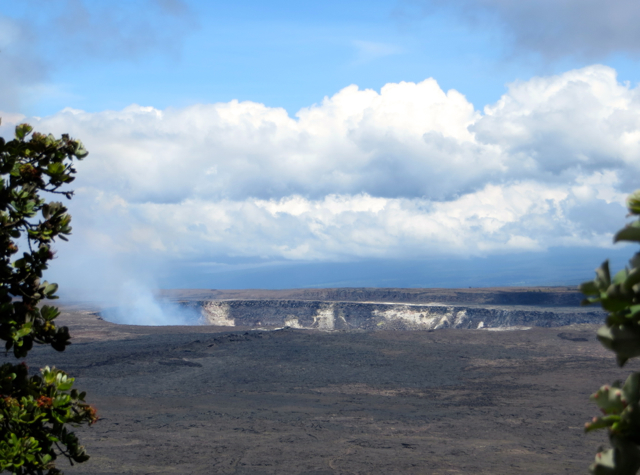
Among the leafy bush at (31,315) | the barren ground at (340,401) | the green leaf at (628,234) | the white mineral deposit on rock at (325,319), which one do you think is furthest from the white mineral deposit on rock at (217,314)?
the green leaf at (628,234)

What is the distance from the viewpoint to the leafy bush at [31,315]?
3.52 metres

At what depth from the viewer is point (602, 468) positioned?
46.1 inches

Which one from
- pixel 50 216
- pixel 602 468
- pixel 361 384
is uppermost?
pixel 50 216

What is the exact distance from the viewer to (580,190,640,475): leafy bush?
117 centimetres

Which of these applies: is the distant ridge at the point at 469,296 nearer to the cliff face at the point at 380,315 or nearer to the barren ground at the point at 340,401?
the cliff face at the point at 380,315

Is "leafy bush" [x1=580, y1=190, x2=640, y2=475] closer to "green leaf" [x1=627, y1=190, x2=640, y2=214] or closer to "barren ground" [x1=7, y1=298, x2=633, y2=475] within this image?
"green leaf" [x1=627, y1=190, x2=640, y2=214]

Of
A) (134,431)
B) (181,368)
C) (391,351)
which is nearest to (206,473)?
(134,431)

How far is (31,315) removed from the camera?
143 inches

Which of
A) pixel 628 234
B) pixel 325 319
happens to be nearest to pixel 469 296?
pixel 325 319

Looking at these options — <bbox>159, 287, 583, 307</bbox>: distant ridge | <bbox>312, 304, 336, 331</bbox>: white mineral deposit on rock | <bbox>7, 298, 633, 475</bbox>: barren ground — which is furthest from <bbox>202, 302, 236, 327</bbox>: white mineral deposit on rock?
<bbox>7, 298, 633, 475</bbox>: barren ground

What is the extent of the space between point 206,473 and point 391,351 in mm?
22364

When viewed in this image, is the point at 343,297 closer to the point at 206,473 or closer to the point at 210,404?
the point at 210,404

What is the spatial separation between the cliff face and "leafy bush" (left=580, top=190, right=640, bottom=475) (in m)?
54.2

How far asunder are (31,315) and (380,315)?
196ft
